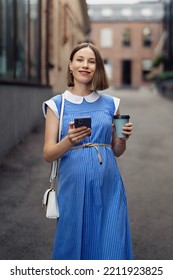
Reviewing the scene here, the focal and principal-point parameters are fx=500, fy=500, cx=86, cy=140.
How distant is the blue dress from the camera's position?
308 cm

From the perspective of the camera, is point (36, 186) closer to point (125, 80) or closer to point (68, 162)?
point (68, 162)

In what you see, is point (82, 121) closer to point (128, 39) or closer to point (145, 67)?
point (145, 67)

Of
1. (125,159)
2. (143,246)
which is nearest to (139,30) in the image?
(125,159)

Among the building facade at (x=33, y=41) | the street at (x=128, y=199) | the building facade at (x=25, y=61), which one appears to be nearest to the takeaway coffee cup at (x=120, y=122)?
the street at (x=128, y=199)

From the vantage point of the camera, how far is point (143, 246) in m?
5.02

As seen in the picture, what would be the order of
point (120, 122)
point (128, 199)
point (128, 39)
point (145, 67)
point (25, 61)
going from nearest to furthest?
1. point (120, 122)
2. point (128, 199)
3. point (25, 61)
4. point (145, 67)
5. point (128, 39)

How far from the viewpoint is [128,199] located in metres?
6.51

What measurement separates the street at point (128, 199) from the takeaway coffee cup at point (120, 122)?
202 cm

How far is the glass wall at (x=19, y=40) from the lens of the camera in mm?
8977

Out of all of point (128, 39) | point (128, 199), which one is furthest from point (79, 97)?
point (128, 39)

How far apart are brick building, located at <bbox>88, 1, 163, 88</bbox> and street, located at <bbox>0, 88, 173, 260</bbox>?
1487 inches

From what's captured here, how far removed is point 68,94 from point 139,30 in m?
46.3

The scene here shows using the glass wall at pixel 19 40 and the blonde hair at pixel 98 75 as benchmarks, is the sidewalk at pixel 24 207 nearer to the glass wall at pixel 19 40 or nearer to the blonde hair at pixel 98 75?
the glass wall at pixel 19 40

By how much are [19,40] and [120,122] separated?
24.9 ft
